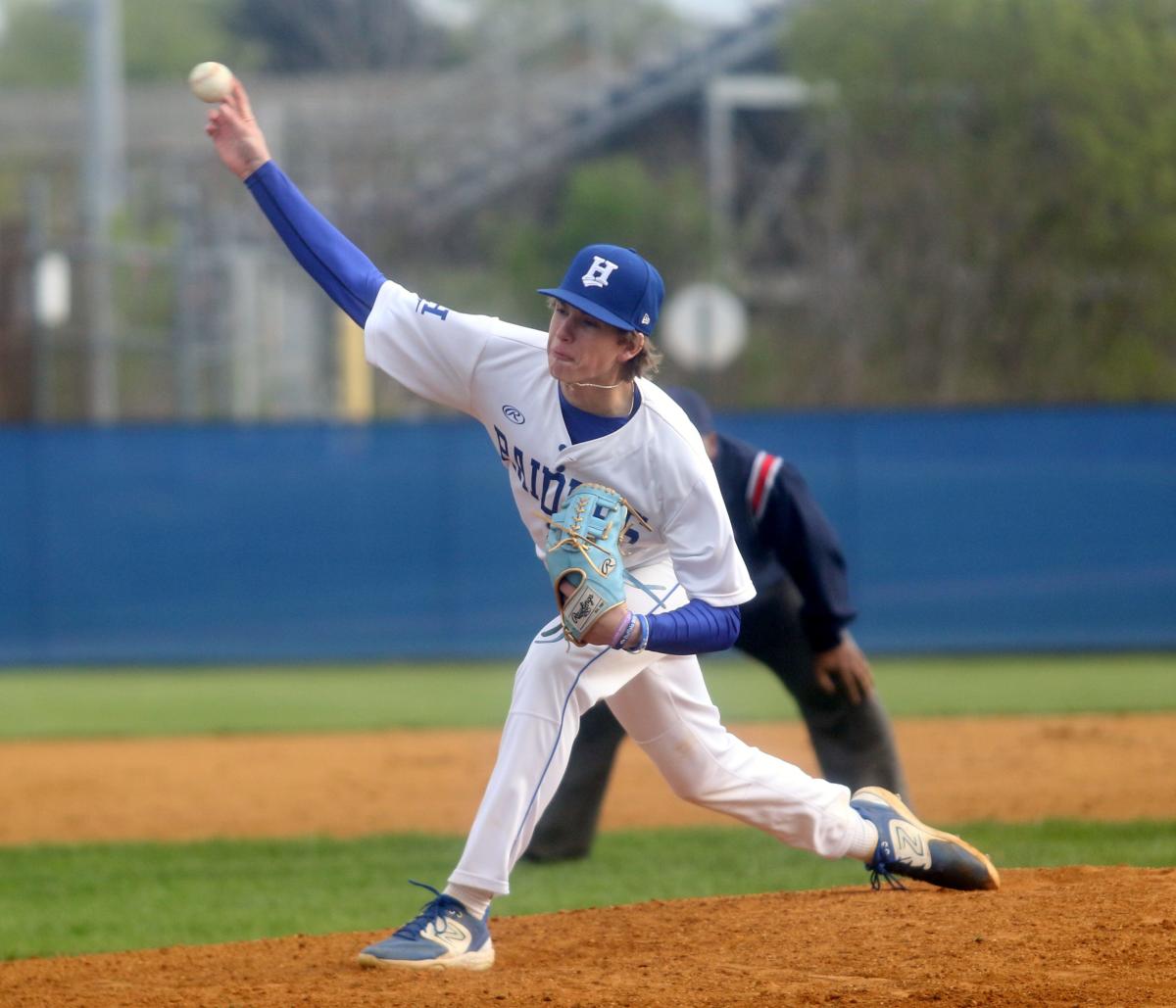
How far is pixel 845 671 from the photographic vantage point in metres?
5.46

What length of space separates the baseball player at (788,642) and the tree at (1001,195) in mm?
12462

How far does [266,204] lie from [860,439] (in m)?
9.98

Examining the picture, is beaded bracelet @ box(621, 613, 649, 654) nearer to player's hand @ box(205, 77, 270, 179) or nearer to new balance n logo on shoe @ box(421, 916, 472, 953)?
new balance n logo on shoe @ box(421, 916, 472, 953)

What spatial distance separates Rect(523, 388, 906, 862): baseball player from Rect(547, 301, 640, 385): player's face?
4.59 feet

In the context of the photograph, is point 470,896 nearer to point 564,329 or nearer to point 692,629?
point 692,629

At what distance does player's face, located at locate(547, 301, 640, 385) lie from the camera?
3.81 metres

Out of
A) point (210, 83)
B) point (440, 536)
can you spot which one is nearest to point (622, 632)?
point (210, 83)

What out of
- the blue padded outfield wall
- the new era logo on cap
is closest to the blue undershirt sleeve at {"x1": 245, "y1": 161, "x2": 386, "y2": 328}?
the new era logo on cap

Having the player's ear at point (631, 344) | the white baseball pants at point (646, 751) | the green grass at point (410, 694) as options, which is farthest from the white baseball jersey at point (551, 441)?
the green grass at point (410, 694)

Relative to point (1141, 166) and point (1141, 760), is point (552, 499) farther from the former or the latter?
point (1141, 166)

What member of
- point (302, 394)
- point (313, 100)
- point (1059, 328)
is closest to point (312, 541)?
point (302, 394)

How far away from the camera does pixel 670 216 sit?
63.4 feet

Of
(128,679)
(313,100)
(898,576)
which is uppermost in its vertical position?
(313,100)

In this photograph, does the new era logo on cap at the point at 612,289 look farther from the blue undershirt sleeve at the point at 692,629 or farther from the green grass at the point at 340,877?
the green grass at the point at 340,877
